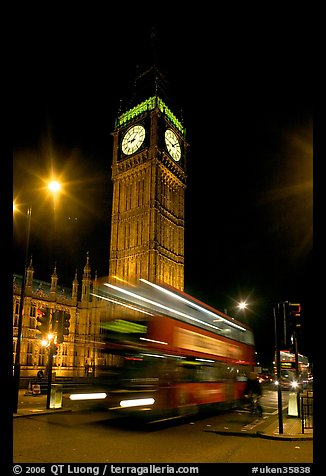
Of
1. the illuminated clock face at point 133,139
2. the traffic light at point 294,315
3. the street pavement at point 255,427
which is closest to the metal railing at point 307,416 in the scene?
the street pavement at point 255,427

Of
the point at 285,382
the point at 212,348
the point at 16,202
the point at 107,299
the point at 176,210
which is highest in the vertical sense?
the point at 176,210

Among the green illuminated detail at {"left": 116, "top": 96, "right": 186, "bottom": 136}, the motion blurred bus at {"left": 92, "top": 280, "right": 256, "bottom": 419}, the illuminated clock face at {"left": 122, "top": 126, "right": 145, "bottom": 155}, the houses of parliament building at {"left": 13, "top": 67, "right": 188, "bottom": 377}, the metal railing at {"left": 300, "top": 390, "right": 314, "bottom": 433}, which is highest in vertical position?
the green illuminated detail at {"left": 116, "top": 96, "right": 186, "bottom": 136}

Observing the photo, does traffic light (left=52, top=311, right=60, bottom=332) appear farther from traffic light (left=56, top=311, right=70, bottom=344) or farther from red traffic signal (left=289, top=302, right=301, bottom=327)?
red traffic signal (left=289, top=302, right=301, bottom=327)

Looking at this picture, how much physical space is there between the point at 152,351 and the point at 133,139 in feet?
206

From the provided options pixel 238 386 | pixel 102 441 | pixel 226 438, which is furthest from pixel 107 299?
pixel 238 386

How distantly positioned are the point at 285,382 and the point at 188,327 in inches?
1712

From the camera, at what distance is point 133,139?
71.5 meters

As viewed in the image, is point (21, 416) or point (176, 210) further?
point (176, 210)

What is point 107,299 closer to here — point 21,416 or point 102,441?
point 102,441

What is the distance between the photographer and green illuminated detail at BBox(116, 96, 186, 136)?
7119cm

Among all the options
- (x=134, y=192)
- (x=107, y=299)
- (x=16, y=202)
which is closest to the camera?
(x=107, y=299)

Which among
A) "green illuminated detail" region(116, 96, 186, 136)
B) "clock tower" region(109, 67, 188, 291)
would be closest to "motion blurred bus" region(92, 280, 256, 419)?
"clock tower" region(109, 67, 188, 291)

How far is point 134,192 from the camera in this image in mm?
70000

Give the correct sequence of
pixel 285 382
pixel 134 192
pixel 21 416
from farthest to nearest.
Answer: pixel 134 192
pixel 285 382
pixel 21 416
